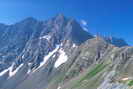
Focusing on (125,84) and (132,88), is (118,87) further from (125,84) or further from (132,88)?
(132,88)

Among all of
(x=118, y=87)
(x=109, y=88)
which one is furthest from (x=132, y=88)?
(x=109, y=88)

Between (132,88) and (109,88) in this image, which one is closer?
(132,88)

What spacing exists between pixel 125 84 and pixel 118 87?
11.6 ft

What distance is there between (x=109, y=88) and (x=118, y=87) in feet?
24.5

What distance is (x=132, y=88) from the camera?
300 feet

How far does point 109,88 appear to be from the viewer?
110 m

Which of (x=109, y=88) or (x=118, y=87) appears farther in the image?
(x=109, y=88)

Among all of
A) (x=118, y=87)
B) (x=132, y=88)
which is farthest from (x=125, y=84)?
(x=132, y=88)

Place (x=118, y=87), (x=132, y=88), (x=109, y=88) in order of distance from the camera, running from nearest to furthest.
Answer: (x=132, y=88) < (x=118, y=87) < (x=109, y=88)

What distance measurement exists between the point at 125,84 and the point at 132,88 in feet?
43.4

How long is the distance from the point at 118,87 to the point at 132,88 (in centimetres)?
1246

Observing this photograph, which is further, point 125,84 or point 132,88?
point 125,84

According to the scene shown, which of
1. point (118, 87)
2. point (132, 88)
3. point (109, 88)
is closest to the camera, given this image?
point (132, 88)

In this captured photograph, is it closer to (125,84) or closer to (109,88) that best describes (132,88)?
(125,84)
